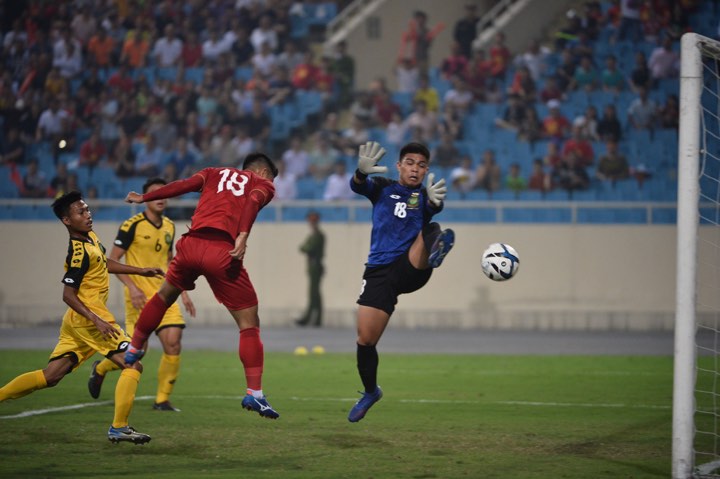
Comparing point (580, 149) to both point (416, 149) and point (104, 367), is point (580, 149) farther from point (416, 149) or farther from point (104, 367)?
point (104, 367)

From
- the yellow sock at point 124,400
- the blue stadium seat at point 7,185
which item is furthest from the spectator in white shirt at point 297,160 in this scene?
the yellow sock at point 124,400

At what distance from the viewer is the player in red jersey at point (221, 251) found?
27.5 feet

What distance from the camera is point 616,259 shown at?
22.3 metres

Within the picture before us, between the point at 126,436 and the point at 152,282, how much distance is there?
12.4 feet

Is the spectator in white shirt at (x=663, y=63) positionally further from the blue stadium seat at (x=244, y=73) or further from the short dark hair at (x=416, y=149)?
the short dark hair at (x=416, y=149)

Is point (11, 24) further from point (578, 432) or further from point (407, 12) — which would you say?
point (578, 432)

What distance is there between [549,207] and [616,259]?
69.5 inches

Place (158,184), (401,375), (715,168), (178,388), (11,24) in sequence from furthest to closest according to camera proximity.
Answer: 1. (11,24)
2. (715,168)
3. (401,375)
4. (178,388)
5. (158,184)

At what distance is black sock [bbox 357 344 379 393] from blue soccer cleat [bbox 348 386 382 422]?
5cm

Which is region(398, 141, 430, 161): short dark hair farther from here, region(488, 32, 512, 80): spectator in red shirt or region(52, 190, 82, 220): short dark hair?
region(488, 32, 512, 80): spectator in red shirt

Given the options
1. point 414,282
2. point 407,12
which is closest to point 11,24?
point 407,12

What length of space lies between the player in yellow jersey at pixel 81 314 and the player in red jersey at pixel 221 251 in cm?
36

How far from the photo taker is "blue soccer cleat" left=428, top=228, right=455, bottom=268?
880cm

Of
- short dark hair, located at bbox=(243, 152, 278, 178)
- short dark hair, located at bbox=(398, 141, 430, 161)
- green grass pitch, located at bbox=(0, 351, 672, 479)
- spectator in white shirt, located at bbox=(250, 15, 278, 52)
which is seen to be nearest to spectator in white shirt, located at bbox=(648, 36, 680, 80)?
spectator in white shirt, located at bbox=(250, 15, 278, 52)
